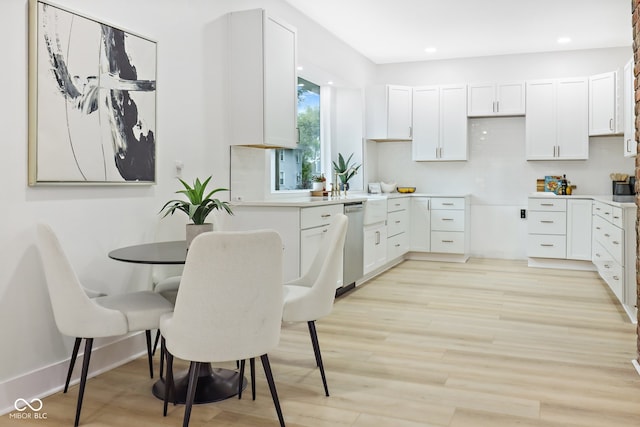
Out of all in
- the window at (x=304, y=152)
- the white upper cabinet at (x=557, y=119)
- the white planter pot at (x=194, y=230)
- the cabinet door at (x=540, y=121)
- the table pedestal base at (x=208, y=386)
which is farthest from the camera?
the cabinet door at (x=540, y=121)

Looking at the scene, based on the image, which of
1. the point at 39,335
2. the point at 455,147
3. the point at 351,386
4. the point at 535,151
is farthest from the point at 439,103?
the point at 39,335

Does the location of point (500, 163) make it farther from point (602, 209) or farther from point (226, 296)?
point (226, 296)

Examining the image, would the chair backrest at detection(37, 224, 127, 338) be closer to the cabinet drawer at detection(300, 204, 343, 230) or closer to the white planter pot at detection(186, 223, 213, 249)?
the white planter pot at detection(186, 223, 213, 249)

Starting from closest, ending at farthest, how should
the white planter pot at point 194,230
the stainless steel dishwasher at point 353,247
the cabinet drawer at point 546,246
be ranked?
the white planter pot at point 194,230 → the stainless steel dishwasher at point 353,247 → the cabinet drawer at point 546,246

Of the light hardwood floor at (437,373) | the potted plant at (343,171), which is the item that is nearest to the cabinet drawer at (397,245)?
the potted plant at (343,171)

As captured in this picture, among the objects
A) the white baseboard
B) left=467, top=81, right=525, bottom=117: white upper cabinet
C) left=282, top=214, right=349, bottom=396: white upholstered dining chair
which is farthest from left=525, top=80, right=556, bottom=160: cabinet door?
the white baseboard

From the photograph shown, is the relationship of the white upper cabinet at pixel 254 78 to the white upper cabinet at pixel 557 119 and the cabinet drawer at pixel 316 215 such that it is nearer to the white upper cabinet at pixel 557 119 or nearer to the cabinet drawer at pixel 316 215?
the cabinet drawer at pixel 316 215

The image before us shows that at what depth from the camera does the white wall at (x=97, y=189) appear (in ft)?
8.39

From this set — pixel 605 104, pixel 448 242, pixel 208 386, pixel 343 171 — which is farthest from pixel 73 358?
pixel 605 104

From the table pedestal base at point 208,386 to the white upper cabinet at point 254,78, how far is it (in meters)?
1.85

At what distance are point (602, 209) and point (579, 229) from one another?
101 centimetres

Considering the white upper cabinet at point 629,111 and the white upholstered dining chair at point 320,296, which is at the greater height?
the white upper cabinet at point 629,111

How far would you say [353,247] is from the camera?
16.8ft

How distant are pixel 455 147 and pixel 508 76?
1.14 m
